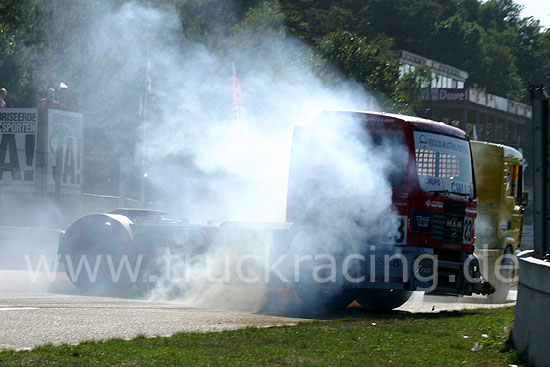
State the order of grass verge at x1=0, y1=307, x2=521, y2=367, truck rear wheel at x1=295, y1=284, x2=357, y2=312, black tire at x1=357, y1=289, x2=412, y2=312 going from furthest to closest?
black tire at x1=357, y1=289, x2=412, y2=312
truck rear wheel at x1=295, y1=284, x2=357, y2=312
grass verge at x1=0, y1=307, x2=521, y2=367

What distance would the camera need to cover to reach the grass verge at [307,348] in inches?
315

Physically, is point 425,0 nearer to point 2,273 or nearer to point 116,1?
point 116,1

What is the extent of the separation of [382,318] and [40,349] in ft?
16.8

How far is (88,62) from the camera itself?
36906 mm

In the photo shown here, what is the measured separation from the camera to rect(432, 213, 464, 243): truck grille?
521 inches

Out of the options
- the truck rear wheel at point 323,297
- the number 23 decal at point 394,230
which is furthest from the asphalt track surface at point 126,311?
the number 23 decal at point 394,230

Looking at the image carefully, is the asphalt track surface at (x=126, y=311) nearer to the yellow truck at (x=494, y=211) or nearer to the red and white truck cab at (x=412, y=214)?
the red and white truck cab at (x=412, y=214)

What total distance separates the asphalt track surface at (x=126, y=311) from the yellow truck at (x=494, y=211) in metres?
1.59

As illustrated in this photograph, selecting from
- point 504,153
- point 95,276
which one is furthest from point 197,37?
point 95,276

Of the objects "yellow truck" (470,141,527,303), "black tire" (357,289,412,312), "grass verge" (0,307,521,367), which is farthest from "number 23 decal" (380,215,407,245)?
"yellow truck" (470,141,527,303)

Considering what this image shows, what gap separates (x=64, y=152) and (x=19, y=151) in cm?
94

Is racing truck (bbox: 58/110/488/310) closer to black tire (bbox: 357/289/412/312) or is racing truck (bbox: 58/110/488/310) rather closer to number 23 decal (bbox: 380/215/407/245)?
number 23 decal (bbox: 380/215/407/245)

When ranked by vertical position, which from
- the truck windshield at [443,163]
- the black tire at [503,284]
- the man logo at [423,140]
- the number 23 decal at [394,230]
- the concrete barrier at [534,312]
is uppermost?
the man logo at [423,140]

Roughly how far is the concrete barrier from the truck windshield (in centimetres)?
416
